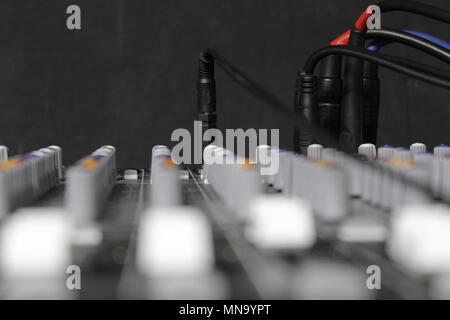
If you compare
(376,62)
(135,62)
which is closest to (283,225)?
(376,62)

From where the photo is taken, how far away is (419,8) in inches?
102

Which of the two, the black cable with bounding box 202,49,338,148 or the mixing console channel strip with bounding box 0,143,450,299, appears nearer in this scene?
the mixing console channel strip with bounding box 0,143,450,299

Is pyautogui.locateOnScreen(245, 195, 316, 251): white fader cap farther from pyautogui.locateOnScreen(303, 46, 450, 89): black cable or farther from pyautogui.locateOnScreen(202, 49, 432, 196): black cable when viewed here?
pyautogui.locateOnScreen(303, 46, 450, 89): black cable

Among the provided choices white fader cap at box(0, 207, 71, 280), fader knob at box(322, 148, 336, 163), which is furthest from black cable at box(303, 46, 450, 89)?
white fader cap at box(0, 207, 71, 280)

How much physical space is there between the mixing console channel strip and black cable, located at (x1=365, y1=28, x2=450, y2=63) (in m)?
1.12

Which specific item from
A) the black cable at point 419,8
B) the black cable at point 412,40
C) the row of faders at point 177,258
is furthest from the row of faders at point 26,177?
the black cable at point 419,8

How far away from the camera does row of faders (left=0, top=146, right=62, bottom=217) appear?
115 cm

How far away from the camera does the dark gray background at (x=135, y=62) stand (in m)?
4.32

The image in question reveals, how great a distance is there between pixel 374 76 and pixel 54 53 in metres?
2.37

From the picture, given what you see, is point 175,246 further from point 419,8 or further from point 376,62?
point 419,8

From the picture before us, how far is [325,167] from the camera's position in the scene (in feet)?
3.80

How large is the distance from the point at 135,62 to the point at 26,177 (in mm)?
3079
